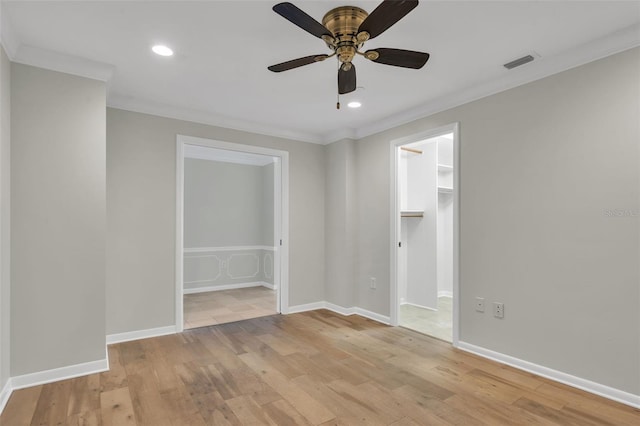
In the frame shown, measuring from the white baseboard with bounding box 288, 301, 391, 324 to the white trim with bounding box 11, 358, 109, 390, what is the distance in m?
2.31

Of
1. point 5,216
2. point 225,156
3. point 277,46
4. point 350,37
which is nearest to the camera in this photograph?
point 350,37

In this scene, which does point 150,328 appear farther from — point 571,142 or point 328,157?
point 571,142

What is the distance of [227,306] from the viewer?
5.09 meters

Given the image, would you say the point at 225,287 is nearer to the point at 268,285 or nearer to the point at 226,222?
the point at 268,285

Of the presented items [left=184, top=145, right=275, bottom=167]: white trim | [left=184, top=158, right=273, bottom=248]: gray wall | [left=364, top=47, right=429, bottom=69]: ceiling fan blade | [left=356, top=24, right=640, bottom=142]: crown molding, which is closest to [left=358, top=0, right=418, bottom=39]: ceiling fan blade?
[left=364, top=47, right=429, bottom=69]: ceiling fan blade

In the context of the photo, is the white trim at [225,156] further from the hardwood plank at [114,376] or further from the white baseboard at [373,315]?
the hardwood plank at [114,376]

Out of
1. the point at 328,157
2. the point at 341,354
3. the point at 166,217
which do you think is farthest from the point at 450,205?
the point at 166,217

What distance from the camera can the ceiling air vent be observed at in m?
2.64

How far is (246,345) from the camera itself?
11.3ft

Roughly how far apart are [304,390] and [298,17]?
2412 millimetres

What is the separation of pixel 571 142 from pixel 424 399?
2.19 metres

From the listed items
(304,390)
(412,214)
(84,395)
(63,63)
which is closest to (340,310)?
(412,214)

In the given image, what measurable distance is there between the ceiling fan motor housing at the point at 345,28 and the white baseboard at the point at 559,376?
9.00ft

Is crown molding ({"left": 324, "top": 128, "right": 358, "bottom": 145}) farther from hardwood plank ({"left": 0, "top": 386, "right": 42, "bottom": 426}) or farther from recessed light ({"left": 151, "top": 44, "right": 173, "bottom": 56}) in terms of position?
hardwood plank ({"left": 0, "top": 386, "right": 42, "bottom": 426})
